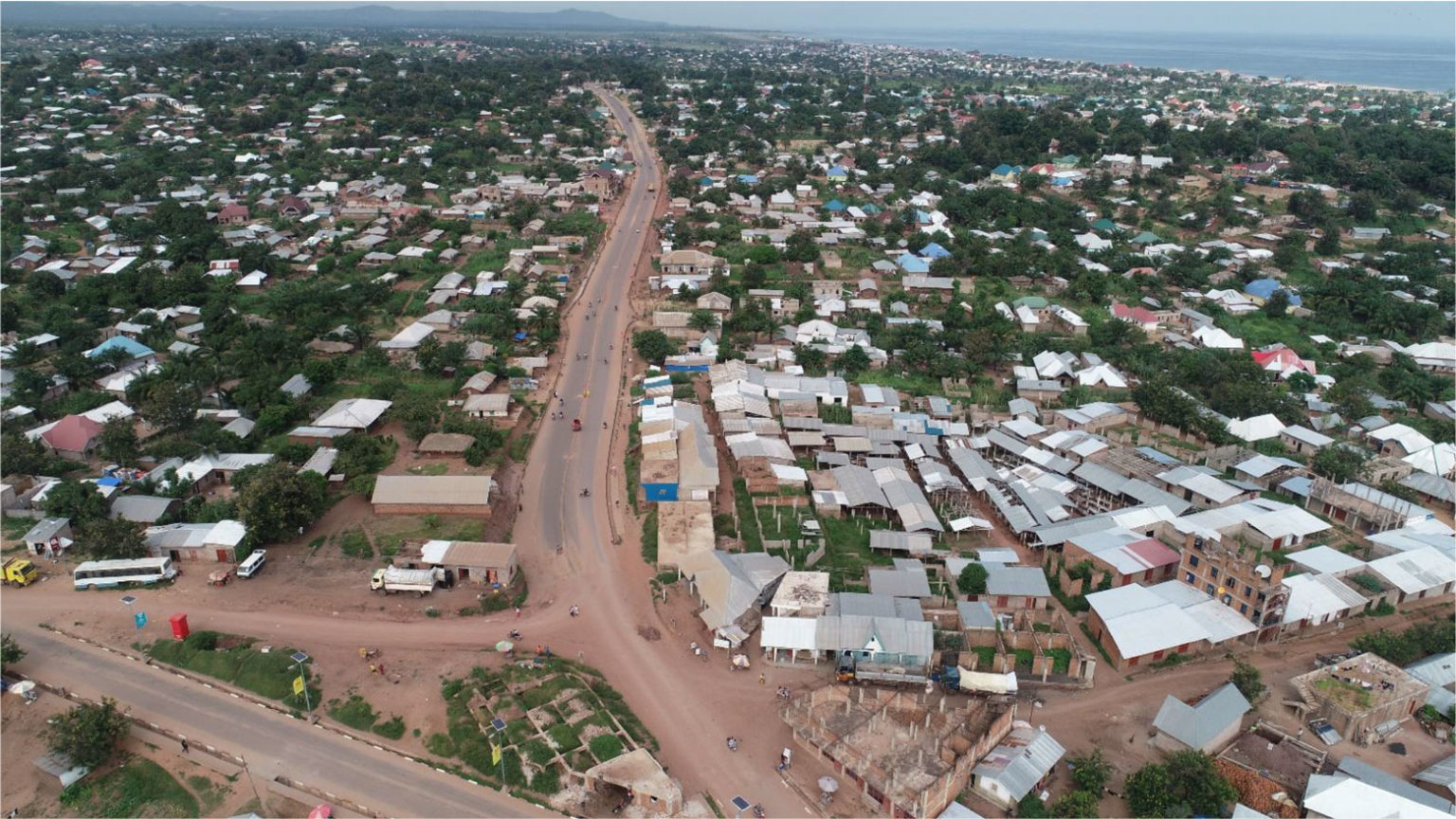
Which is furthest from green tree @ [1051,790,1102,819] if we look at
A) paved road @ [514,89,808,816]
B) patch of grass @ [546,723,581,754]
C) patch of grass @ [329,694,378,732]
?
patch of grass @ [329,694,378,732]

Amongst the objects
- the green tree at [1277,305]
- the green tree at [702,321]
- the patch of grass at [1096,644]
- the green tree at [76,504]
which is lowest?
the patch of grass at [1096,644]

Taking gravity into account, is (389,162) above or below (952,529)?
above

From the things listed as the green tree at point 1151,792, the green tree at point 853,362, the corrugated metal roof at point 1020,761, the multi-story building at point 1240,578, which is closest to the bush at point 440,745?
the corrugated metal roof at point 1020,761

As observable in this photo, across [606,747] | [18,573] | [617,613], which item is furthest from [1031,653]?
[18,573]

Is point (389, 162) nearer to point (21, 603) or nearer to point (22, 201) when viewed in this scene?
point (22, 201)

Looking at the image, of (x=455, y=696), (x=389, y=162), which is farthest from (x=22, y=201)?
(x=455, y=696)

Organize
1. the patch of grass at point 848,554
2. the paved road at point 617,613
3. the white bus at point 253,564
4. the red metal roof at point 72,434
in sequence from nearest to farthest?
the paved road at point 617,613 < the white bus at point 253,564 < the patch of grass at point 848,554 < the red metal roof at point 72,434

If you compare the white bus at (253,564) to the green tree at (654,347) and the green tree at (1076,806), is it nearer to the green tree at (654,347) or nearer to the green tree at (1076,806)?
the green tree at (654,347)

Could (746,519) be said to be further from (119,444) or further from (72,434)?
(72,434)
